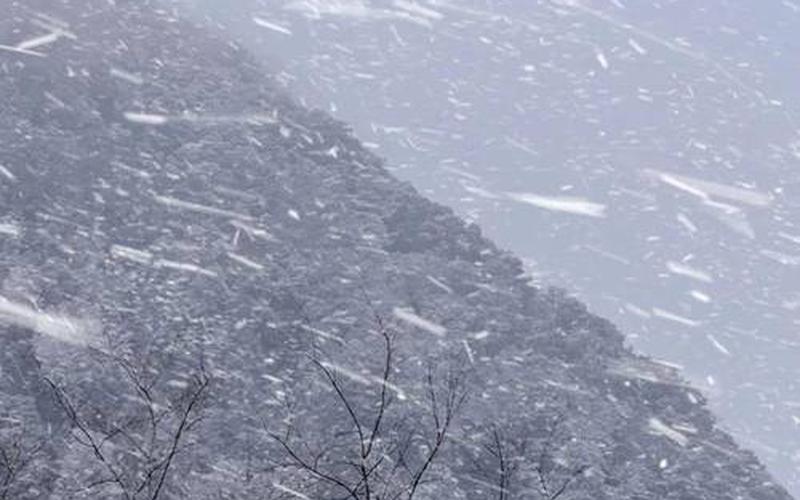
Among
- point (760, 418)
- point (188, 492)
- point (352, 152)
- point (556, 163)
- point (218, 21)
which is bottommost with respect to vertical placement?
point (760, 418)

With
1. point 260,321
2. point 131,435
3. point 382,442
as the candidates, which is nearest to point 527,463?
point 382,442

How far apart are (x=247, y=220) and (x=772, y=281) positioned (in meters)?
59.5

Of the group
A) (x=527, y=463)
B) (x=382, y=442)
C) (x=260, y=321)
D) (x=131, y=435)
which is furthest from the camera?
(x=260, y=321)

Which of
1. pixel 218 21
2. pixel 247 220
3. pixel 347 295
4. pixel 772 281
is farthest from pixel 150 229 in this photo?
pixel 772 281

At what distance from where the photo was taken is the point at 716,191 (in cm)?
7950

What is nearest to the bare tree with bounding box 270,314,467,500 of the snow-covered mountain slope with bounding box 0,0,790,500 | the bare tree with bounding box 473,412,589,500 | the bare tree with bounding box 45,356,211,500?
the snow-covered mountain slope with bounding box 0,0,790,500

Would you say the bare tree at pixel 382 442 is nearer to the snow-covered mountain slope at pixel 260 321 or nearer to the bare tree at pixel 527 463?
the snow-covered mountain slope at pixel 260 321

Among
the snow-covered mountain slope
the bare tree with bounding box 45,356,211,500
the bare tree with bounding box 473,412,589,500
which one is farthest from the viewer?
the bare tree with bounding box 473,412,589,500

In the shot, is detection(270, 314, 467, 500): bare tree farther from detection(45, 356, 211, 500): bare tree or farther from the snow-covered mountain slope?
detection(45, 356, 211, 500): bare tree

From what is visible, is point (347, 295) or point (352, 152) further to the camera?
point (352, 152)

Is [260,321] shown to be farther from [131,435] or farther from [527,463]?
[527,463]

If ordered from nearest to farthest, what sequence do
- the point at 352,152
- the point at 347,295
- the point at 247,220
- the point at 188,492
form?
the point at 188,492, the point at 347,295, the point at 247,220, the point at 352,152

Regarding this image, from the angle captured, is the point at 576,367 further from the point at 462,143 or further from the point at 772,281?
the point at 772,281

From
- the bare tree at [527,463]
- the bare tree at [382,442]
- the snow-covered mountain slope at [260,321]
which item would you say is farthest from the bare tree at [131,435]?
the bare tree at [527,463]
